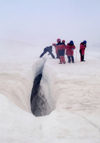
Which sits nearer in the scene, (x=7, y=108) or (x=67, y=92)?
(x=7, y=108)

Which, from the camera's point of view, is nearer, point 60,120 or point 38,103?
point 60,120

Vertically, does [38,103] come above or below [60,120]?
below

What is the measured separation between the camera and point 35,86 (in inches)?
314

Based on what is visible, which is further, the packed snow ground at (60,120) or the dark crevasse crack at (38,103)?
the dark crevasse crack at (38,103)

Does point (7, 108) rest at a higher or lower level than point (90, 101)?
higher

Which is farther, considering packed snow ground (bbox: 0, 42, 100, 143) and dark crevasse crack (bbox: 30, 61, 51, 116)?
dark crevasse crack (bbox: 30, 61, 51, 116)

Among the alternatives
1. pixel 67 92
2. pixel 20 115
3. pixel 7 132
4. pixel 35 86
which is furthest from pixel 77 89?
pixel 35 86

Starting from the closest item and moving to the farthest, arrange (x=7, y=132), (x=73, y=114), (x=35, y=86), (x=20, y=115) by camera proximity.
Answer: (x=7, y=132), (x=20, y=115), (x=73, y=114), (x=35, y=86)

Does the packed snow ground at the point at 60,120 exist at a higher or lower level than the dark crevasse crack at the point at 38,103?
higher

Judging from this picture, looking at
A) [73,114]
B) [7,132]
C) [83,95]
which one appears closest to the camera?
[7,132]

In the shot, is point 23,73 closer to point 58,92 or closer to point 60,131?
point 58,92

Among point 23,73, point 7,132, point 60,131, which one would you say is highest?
point 7,132

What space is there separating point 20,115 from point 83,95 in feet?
5.89

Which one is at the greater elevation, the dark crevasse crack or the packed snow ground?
the packed snow ground
